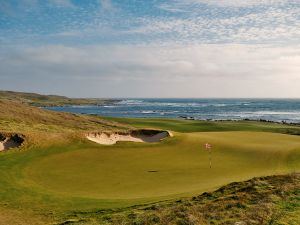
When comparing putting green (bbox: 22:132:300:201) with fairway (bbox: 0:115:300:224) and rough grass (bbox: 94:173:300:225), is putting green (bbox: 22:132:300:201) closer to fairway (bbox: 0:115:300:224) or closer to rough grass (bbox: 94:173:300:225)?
fairway (bbox: 0:115:300:224)

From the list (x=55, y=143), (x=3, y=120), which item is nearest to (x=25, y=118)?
(x=3, y=120)

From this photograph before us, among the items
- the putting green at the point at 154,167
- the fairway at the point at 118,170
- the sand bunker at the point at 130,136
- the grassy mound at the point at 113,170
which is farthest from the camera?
the sand bunker at the point at 130,136

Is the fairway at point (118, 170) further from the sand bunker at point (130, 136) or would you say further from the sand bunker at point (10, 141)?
the sand bunker at point (130, 136)

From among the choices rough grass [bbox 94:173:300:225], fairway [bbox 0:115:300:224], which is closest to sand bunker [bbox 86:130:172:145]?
fairway [bbox 0:115:300:224]

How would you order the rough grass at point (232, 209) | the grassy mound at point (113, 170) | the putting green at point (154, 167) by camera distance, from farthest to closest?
the putting green at point (154, 167), the grassy mound at point (113, 170), the rough grass at point (232, 209)

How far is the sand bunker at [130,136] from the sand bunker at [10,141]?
5.50m

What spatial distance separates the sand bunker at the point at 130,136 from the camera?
32531mm

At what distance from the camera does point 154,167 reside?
2266 cm

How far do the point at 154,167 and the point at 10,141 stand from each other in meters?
13.0

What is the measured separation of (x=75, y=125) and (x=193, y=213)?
113ft

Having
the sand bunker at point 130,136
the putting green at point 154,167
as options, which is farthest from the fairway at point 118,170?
the sand bunker at point 130,136

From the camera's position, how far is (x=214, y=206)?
12.7 metres

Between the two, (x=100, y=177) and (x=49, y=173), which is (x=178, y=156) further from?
(x=49, y=173)

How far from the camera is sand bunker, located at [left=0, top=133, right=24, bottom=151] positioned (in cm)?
2796
